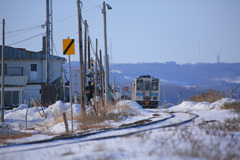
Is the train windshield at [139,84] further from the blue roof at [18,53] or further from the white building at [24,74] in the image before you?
the blue roof at [18,53]

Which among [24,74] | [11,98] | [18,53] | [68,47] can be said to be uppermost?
[18,53]

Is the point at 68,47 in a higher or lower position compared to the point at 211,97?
higher

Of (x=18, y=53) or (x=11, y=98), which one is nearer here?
(x=11, y=98)

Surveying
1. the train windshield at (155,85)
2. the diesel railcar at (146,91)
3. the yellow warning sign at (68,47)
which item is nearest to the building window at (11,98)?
the diesel railcar at (146,91)

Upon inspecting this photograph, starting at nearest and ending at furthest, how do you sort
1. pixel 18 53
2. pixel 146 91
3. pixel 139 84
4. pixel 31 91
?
pixel 146 91, pixel 139 84, pixel 31 91, pixel 18 53

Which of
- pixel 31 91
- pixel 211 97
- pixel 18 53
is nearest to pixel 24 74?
pixel 31 91

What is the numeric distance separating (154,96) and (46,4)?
1393 cm

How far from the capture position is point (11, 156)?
6426 millimetres

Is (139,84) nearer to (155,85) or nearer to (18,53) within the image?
(155,85)

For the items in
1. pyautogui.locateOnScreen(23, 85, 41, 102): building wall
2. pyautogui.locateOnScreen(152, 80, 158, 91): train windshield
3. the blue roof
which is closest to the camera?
pyautogui.locateOnScreen(152, 80, 158, 91): train windshield

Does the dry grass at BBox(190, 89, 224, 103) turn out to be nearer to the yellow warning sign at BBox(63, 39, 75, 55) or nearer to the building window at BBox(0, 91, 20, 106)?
the building window at BBox(0, 91, 20, 106)

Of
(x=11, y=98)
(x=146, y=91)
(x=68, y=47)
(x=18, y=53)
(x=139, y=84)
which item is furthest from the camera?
(x=18, y=53)

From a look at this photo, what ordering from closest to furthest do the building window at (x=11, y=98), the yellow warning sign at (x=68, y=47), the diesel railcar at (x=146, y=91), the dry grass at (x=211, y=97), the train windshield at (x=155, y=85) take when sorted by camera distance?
1. the yellow warning sign at (x=68, y=47)
2. the dry grass at (x=211, y=97)
3. the diesel railcar at (x=146, y=91)
4. the train windshield at (x=155, y=85)
5. the building window at (x=11, y=98)

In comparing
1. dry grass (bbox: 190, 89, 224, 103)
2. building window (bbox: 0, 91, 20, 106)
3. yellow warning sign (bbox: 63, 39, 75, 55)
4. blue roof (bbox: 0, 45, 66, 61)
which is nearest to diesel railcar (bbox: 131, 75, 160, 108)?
dry grass (bbox: 190, 89, 224, 103)
